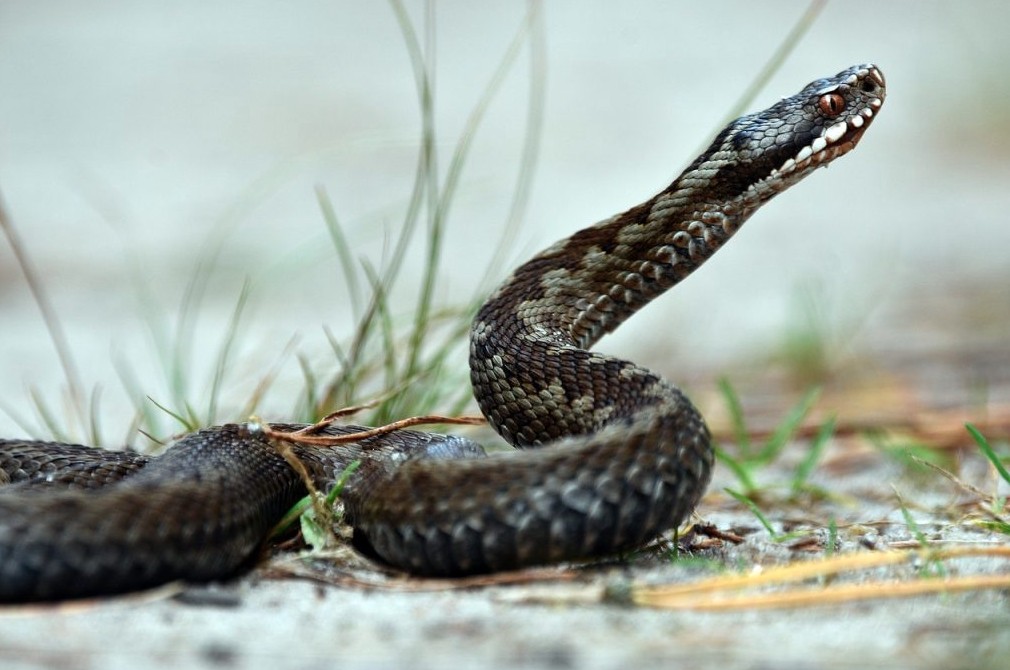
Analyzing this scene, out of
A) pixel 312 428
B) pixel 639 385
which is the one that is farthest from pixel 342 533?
pixel 639 385

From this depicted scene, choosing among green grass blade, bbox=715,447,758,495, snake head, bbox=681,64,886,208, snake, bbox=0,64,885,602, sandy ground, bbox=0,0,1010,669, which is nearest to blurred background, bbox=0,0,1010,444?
sandy ground, bbox=0,0,1010,669

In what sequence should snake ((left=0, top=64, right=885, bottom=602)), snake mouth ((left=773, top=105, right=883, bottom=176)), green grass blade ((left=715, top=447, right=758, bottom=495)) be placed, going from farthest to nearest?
green grass blade ((left=715, top=447, right=758, bottom=495)) < snake mouth ((left=773, top=105, right=883, bottom=176)) < snake ((left=0, top=64, right=885, bottom=602))

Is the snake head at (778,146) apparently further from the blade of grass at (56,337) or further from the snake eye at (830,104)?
the blade of grass at (56,337)

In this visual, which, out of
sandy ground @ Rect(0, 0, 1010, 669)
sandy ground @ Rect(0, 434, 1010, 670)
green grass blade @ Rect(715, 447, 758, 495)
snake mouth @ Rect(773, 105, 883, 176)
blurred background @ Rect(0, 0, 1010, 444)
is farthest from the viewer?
blurred background @ Rect(0, 0, 1010, 444)

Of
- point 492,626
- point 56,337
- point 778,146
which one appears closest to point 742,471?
point 778,146

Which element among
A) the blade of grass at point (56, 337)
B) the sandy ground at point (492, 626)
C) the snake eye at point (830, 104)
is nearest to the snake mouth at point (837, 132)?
the snake eye at point (830, 104)

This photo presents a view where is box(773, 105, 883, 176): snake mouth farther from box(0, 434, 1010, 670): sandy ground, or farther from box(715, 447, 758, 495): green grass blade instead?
box(0, 434, 1010, 670): sandy ground

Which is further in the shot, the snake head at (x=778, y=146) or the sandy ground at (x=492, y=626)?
the snake head at (x=778, y=146)
